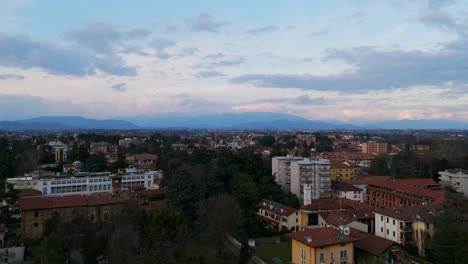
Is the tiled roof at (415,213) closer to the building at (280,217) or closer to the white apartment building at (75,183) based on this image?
the building at (280,217)

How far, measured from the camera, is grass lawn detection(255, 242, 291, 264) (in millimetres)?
21484

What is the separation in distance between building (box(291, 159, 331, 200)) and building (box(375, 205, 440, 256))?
1325 cm

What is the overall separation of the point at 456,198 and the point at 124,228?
54.1ft

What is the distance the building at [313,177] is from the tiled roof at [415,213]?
13.1m

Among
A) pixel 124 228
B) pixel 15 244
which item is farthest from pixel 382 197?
pixel 15 244

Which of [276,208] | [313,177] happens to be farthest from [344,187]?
[276,208]

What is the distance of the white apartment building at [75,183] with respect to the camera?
3588cm

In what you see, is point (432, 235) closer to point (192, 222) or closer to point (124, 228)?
point (192, 222)

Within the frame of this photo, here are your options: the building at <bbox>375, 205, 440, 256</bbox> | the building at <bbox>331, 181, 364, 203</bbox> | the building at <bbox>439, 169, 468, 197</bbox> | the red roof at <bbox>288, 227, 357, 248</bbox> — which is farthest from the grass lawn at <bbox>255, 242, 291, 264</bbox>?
the building at <bbox>439, 169, 468, 197</bbox>

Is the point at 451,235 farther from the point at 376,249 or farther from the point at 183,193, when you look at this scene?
the point at 183,193

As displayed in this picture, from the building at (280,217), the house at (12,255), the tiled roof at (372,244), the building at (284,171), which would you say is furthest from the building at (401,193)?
the house at (12,255)

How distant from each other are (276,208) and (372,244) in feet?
32.5

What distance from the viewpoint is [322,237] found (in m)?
19.2

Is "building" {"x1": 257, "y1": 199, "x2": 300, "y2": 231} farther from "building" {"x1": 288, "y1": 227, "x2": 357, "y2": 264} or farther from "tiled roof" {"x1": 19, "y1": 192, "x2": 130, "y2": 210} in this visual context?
"tiled roof" {"x1": 19, "y1": 192, "x2": 130, "y2": 210}
